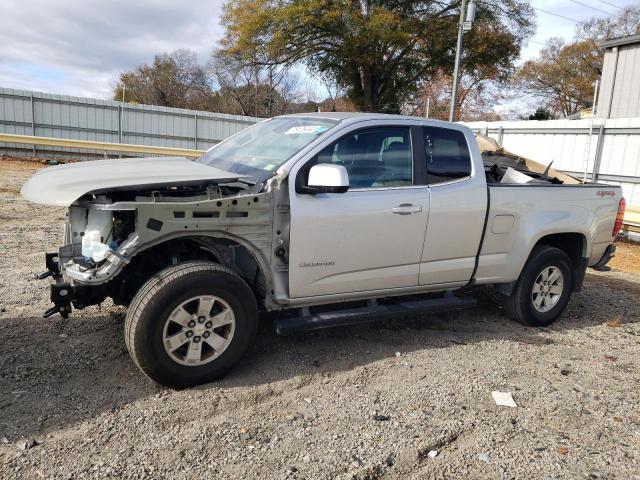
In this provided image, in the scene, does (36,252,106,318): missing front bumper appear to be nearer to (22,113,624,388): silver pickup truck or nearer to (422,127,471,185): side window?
(22,113,624,388): silver pickup truck

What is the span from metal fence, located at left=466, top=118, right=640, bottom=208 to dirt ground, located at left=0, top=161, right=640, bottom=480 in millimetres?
8714

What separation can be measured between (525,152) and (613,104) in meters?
9.03

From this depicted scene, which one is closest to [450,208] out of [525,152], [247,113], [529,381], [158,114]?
[529,381]

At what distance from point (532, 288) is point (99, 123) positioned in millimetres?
19320

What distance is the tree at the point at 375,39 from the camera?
965 inches

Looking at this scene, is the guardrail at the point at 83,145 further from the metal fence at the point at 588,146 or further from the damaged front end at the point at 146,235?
the damaged front end at the point at 146,235

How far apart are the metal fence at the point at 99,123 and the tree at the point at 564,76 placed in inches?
1365

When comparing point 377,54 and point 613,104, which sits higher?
point 377,54

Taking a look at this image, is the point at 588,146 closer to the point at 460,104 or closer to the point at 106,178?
the point at 106,178

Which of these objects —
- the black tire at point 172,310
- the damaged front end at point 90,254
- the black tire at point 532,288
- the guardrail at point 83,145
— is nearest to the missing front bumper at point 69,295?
the damaged front end at point 90,254

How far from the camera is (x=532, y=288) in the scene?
5.23 m

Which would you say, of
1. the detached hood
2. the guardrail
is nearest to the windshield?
the detached hood

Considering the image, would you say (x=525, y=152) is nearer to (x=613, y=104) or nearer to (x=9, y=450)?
(x=613, y=104)

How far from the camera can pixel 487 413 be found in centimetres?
357
